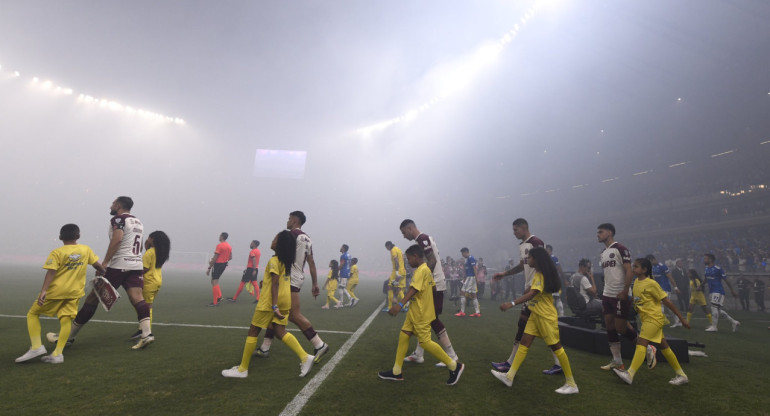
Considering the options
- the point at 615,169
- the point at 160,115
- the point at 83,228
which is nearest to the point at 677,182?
the point at 615,169

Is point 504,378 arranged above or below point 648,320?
below

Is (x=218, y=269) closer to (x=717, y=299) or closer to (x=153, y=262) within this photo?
(x=153, y=262)

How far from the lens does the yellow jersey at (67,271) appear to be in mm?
4121

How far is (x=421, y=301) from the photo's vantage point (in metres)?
3.86

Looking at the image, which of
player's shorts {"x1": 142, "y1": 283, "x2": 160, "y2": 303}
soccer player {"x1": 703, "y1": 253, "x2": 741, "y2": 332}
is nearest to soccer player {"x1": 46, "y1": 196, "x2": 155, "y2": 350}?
player's shorts {"x1": 142, "y1": 283, "x2": 160, "y2": 303}

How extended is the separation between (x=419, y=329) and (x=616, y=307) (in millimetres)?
3108

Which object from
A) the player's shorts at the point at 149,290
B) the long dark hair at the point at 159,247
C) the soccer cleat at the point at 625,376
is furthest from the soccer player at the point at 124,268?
the soccer cleat at the point at 625,376

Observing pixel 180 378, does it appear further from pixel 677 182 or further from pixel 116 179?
pixel 116 179

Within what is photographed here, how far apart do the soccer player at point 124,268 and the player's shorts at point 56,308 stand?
0.59m

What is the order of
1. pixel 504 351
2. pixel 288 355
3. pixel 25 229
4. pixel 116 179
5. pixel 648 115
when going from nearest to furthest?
pixel 288 355 → pixel 504 351 → pixel 648 115 → pixel 25 229 → pixel 116 179

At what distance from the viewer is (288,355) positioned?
483 centimetres

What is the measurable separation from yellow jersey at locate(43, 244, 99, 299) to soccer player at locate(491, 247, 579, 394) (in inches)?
205

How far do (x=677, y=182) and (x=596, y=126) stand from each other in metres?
10.9

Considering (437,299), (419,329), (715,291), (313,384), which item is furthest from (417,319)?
(715,291)
